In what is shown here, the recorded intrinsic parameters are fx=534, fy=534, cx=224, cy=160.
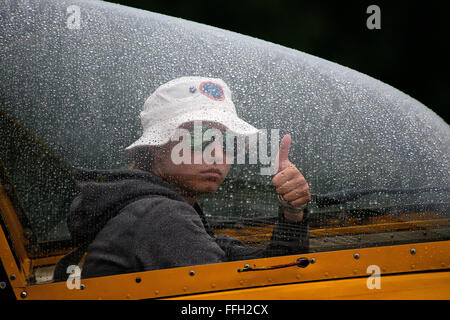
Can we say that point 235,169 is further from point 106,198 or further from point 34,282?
point 34,282

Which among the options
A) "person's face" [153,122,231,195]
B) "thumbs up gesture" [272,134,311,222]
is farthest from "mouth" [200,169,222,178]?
"thumbs up gesture" [272,134,311,222]

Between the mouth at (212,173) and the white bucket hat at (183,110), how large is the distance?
80mm

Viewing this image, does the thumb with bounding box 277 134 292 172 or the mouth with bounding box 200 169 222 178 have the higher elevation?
the thumb with bounding box 277 134 292 172

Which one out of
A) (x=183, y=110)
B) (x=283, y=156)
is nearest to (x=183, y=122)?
(x=183, y=110)

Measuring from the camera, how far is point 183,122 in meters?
0.99

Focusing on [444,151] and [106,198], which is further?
[444,151]

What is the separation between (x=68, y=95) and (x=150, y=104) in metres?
0.15

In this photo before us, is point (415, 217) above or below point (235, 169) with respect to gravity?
below

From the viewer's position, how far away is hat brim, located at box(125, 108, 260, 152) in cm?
99

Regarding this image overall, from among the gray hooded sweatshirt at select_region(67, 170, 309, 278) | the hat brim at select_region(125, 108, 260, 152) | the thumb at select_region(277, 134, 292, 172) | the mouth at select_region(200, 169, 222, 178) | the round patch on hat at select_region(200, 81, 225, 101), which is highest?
the round patch on hat at select_region(200, 81, 225, 101)

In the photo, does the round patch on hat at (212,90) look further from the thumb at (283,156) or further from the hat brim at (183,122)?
the thumb at (283,156)

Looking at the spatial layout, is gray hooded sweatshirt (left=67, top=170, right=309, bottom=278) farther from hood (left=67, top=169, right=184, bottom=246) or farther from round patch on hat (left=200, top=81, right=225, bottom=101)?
round patch on hat (left=200, top=81, right=225, bottom=101)
